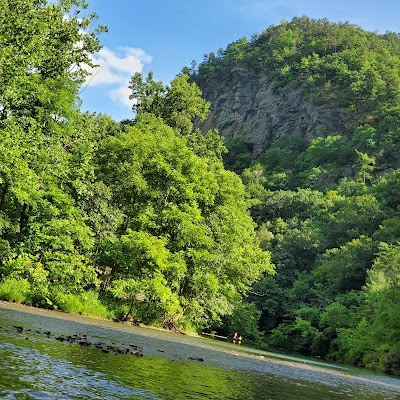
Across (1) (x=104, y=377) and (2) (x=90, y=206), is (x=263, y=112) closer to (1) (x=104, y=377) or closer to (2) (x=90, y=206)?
(2) (x=90, y=206)

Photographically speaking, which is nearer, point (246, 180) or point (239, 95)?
point (246, 180)

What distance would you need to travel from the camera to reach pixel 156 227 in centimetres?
3916

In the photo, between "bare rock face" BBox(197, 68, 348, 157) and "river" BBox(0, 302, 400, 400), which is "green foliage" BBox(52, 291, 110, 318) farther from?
"bare rock face" BBox(197, 68, 348, 157)

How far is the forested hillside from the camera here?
62.4 metres

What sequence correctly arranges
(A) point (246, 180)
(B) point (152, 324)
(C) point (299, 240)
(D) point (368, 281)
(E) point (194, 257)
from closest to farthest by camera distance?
(B) point (152, 324) < (E) point (194, 257) < (D) point (368, 281) < (C) point (299, 240) < (A) point (246, 180)

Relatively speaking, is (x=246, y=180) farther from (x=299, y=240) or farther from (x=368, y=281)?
(x=368, y=281)

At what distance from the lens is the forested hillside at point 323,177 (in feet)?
205

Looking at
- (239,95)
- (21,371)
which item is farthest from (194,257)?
(239,95)

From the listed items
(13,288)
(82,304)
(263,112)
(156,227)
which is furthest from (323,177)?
(13,288)

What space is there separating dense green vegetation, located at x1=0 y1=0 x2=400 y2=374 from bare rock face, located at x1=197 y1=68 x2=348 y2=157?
5141 cm

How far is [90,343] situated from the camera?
15656 millimetres

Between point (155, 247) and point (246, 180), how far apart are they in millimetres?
95802

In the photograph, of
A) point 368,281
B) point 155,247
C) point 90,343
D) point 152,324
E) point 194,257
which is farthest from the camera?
point 368,281

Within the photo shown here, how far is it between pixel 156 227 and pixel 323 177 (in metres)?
94.4
